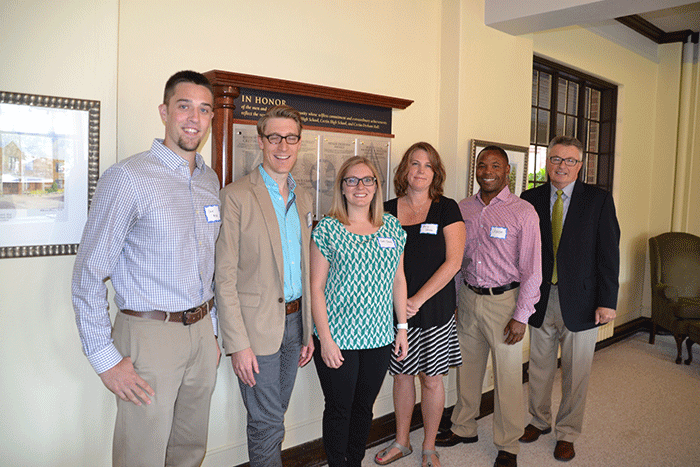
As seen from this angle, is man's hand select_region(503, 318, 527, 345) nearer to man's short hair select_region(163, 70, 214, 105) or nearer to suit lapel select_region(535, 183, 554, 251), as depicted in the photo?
suit lapel select_region(535, 183, 554, 251)

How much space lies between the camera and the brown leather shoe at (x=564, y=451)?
120 inches

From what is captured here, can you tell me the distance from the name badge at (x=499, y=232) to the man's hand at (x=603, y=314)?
2.63 ft

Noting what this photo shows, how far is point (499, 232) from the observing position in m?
2.88

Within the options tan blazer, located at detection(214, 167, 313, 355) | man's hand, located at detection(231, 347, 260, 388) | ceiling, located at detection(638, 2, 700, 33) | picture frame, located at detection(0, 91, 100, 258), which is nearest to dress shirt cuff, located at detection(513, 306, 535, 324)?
Result: tan blazer, located at detection(214, 167, 313, 355)

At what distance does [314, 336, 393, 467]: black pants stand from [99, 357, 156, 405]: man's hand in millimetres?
809

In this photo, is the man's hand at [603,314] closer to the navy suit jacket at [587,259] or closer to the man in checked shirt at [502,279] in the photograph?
the navy suit jacket at [587,259]

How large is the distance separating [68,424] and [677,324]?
211 inches

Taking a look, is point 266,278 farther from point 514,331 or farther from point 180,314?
point 514,331

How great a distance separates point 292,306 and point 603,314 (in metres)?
1.99

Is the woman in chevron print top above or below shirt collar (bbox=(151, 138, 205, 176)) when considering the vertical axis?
below

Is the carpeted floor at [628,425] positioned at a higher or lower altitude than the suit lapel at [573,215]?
lower

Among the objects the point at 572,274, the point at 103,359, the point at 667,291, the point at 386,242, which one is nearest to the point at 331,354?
the point at 386,242

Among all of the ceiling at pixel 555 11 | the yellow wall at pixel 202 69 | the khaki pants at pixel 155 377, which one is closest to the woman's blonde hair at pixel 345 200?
the yellow wall at pixel 202 69

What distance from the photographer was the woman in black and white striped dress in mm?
2662
